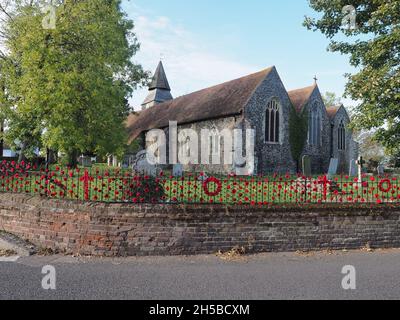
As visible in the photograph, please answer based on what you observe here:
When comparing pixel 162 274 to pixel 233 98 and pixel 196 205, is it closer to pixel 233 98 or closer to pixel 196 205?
pixel 196 205

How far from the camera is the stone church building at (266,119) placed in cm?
2550

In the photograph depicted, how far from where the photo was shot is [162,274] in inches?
200

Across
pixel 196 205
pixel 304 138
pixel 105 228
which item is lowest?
pixel 105 228

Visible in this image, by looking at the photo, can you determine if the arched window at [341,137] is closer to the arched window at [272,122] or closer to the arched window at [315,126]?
the arched window at [315,126]

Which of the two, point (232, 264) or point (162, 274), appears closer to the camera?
point (162, 274)

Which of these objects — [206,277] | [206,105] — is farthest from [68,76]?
[206,105]
